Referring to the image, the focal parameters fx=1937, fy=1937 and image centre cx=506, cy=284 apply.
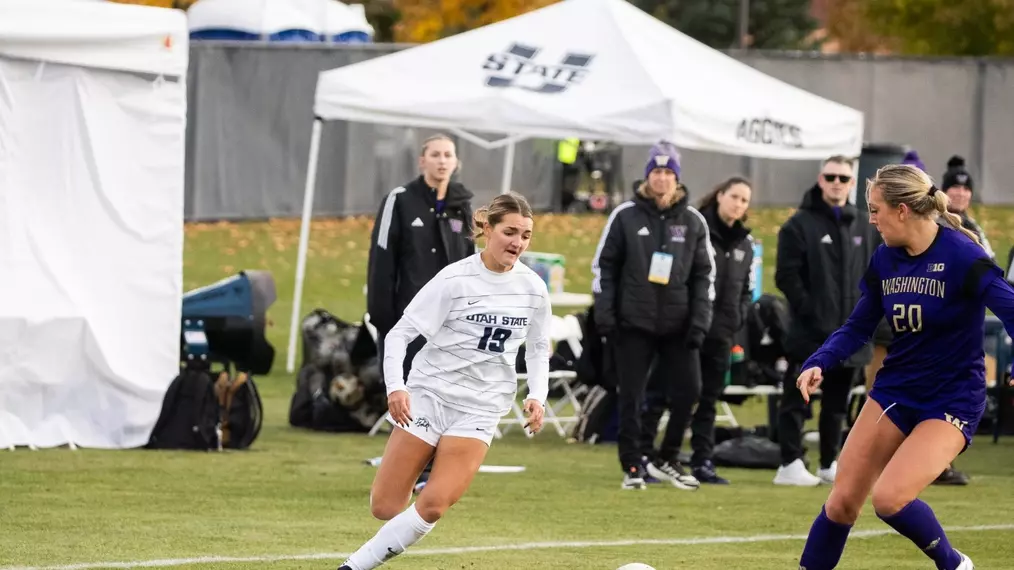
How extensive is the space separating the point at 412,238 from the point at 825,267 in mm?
2610

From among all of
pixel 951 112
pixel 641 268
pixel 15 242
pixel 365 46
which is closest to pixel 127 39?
pixel 15 242

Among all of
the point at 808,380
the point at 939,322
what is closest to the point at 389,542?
the point at 808,380

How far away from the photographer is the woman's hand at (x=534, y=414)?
7.80m

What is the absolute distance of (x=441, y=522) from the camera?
1014 cm

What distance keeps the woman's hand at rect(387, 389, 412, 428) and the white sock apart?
0.39m

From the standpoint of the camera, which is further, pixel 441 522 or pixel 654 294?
pixel 654 294

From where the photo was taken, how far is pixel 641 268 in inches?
460

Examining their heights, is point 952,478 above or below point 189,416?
below

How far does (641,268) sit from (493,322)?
381cm

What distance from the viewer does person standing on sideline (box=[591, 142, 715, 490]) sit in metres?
11.6

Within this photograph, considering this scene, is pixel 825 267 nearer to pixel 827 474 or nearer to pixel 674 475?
pixel 827 474

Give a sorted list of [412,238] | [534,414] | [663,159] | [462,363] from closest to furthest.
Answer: [534,414] → [462,363] → [412,238] → [663,159]

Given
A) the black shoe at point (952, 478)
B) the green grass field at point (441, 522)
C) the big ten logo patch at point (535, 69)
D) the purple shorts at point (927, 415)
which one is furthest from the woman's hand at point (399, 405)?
the big ten logo patch at point (535, 69)

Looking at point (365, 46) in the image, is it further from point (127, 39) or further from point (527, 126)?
point (127, 39)
